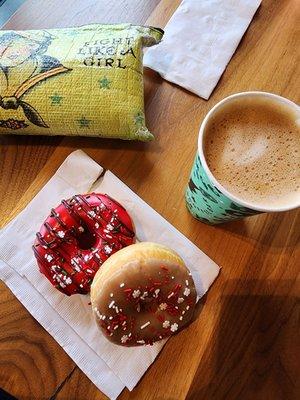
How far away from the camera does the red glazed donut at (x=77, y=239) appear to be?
0.52m

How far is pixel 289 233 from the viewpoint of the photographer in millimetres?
586

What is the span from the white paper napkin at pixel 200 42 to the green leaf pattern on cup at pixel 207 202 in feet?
0.69

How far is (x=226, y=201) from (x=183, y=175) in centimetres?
18

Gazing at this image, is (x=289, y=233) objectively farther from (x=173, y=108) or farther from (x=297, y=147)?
(x=173, y=108)

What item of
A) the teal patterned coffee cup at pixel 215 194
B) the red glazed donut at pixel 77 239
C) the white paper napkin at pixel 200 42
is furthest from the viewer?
the white paper napkin at pixel 200 42

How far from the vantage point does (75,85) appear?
22.1 inches

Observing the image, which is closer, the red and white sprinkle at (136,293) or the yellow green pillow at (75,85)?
the red and white sprinkle at (136,293)

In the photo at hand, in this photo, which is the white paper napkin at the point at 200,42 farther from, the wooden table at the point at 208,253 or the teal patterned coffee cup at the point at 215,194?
the teal patterned coffee cup at the point at 215,194

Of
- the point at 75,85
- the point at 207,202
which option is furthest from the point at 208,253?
the point at 75,85

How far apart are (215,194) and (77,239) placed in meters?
0.23

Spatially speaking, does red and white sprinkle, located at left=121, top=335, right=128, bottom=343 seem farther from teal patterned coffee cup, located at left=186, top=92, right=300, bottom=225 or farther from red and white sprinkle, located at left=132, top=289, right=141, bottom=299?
teal patterned coffee cup, located at left=186, top=92, right=300, bottom=225

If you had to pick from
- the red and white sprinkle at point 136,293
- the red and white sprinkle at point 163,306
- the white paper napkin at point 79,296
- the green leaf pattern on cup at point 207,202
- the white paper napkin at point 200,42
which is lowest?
the white paper napkin at point 79,296

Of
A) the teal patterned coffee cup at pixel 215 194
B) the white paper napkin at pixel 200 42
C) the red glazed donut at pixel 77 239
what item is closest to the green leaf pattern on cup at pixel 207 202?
the teal patterned coffee cup at pixel 215 194

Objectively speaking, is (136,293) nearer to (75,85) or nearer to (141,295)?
(141,295)
